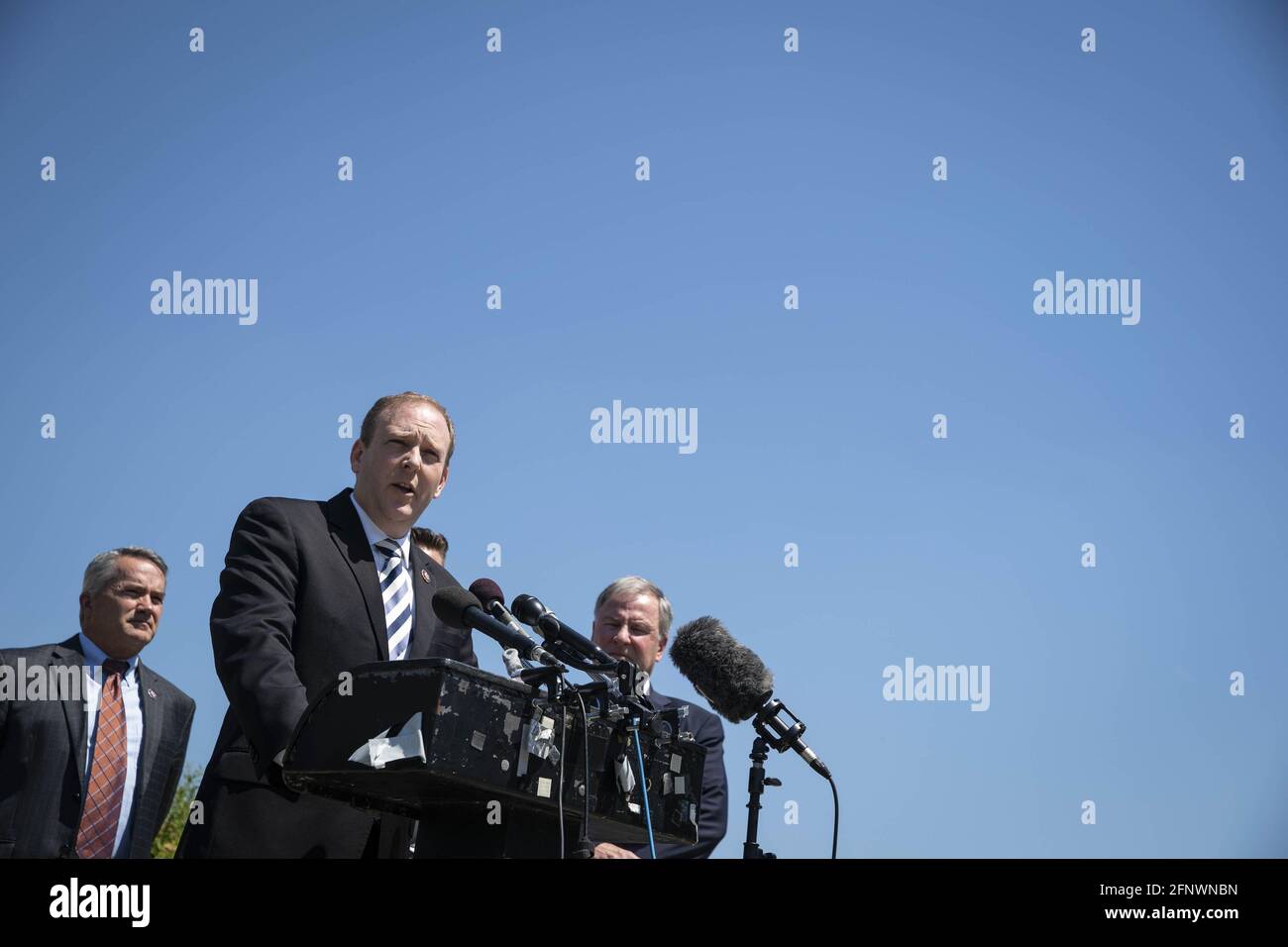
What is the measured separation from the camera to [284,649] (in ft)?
12.8

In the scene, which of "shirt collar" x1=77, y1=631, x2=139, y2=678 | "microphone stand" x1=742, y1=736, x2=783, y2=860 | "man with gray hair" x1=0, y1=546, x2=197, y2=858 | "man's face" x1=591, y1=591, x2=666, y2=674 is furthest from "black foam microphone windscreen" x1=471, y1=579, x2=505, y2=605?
"shirt collar" x1=77, y1=631, x2=139, y2=678

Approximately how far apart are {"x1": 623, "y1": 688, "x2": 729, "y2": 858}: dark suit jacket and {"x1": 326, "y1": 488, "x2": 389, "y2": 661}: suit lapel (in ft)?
5.79

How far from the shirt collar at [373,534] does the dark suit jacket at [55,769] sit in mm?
2507

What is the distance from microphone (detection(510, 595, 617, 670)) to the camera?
12.5ft

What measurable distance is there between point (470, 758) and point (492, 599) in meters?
0.77

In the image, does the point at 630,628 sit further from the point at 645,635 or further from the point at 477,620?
the point at 477,620

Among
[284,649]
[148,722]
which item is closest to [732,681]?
[284,649]

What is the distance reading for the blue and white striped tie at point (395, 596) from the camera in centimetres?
424
